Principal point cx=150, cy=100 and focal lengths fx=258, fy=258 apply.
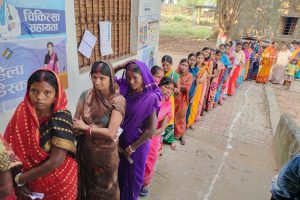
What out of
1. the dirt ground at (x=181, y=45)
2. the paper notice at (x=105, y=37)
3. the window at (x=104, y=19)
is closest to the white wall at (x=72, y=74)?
the window at (x=104, y=19)

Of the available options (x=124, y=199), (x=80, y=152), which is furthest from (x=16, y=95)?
(x=124, y=199)

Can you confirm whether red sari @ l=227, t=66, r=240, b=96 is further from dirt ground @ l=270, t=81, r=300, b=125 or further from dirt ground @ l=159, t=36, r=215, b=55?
dirt ground @ l=159, t=36, r=215, b=55

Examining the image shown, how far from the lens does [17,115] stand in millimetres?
1673

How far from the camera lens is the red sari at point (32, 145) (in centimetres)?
164

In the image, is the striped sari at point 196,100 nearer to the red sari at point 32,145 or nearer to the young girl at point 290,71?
the red sari at point 32,145

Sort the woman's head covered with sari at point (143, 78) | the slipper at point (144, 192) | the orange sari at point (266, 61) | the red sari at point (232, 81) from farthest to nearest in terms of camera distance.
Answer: the orange sari at point (266, 61) → the red sari at point (232, 81) → the slipper at point (144, 192) → the woman's head covered with sari at point (143, 78)

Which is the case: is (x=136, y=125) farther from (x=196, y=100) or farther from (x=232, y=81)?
(x=232, y=81)

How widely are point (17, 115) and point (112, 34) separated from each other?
10.1ft

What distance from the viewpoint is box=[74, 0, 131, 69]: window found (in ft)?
12.1

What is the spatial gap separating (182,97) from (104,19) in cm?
186

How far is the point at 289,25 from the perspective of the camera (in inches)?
687

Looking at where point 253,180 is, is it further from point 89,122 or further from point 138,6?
point 138,6

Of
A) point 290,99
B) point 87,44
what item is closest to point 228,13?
point 290,99

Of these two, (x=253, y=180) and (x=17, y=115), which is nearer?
(x=17, y=115)
